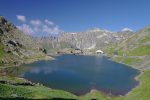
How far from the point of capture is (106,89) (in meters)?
145

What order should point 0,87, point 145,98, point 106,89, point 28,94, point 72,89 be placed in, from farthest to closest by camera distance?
point 106,89, point 72,89, point 145,98, point 28,94, point 0,87

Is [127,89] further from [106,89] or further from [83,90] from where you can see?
[83,90]

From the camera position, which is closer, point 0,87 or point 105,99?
point 0,87

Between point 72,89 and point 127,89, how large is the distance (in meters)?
32.9

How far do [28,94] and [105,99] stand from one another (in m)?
44.5

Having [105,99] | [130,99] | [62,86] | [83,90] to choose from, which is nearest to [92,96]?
[105,99]

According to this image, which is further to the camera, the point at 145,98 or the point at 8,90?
the point at 145,98

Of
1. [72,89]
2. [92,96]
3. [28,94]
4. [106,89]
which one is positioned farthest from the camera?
[106,89]

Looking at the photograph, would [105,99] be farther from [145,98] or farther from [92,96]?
[145,98]

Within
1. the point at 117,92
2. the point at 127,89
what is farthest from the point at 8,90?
the point at 127,89

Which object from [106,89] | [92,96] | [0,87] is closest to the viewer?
[0,87]

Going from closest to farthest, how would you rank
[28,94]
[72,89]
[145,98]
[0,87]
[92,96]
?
[0,87], [28,94], [145,98], [92,96], [72,89]

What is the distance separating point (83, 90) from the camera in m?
136

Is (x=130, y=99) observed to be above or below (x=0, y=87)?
below
